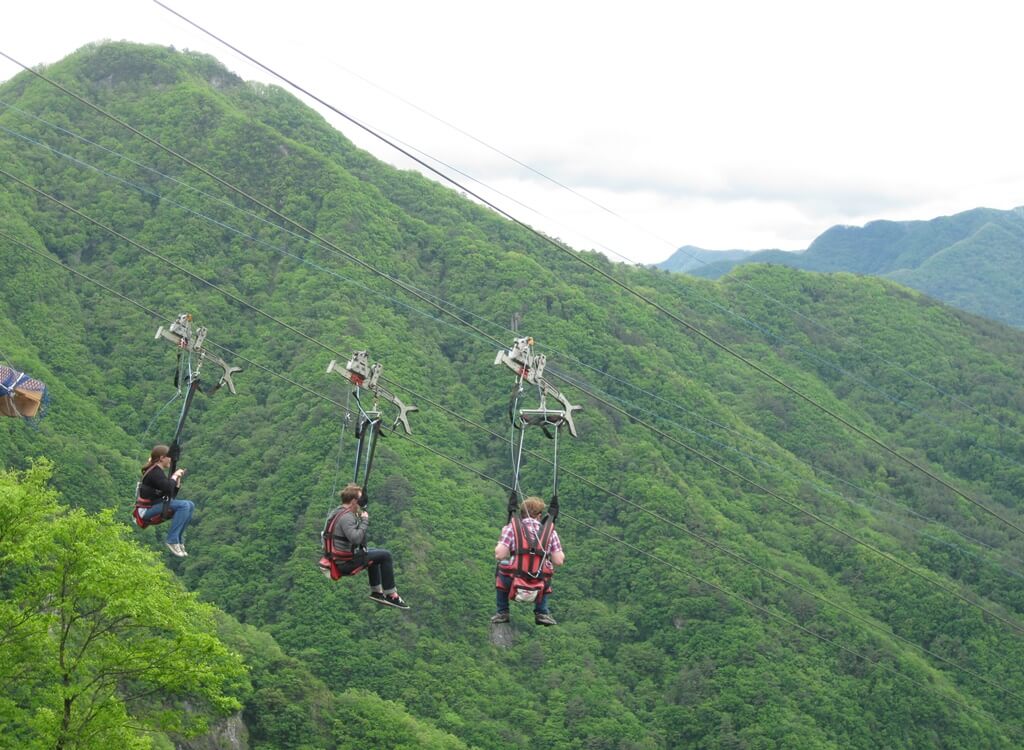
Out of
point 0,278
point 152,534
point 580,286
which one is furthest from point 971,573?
point 0,278

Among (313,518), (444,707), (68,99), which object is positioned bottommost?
(444,707)

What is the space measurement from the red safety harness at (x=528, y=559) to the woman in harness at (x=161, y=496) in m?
4.68

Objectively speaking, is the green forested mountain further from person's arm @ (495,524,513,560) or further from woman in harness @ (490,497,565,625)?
person's arm @ (495,524,513,560)

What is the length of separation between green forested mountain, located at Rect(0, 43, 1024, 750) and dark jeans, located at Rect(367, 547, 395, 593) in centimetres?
2543

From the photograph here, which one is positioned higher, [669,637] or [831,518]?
[831,518]

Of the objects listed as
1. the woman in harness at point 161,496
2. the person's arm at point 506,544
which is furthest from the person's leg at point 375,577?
the woman in harness at point 161,496

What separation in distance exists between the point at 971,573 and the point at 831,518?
11873mm

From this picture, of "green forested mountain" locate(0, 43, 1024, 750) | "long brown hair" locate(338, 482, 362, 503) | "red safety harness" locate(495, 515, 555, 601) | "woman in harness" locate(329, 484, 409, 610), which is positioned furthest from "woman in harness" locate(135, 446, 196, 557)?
"green forested mountain" locate(0, 43, 1024, 750)

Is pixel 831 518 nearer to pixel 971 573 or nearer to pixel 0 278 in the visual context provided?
pixel 971 573

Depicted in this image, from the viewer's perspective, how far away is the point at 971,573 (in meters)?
92.6

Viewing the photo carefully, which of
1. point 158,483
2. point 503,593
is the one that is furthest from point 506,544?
point 158,483

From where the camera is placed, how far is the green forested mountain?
66.1 meters

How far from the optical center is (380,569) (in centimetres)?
1666

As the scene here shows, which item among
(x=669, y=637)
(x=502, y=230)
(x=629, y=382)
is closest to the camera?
(x=669, y=637)
